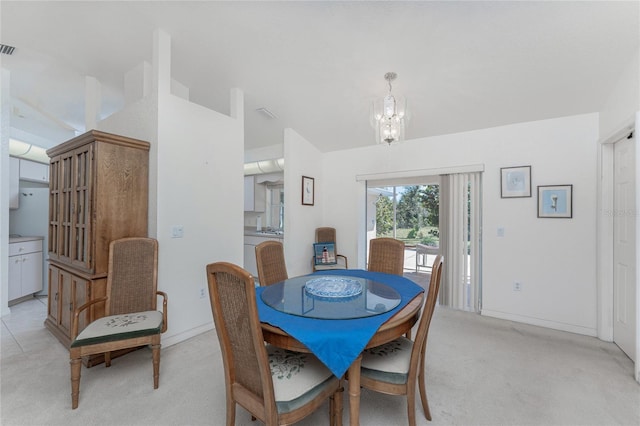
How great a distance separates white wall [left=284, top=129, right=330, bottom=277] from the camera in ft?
13.7

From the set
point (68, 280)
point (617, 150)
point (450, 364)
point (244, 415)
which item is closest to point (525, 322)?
point (450, 364)

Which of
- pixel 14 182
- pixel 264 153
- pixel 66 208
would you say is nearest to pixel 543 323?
pixel 264 153

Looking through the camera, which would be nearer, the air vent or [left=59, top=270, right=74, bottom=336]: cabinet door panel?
[left=59, top=270, right=74, bottom=336]: cabinet door panel

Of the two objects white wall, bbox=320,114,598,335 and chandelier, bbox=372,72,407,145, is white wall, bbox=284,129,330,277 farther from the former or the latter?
chandelier, bbox=372,72,407,145

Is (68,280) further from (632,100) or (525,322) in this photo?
(632,100)

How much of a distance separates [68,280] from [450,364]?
354 cm

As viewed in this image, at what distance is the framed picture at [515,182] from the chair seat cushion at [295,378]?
3089 mm

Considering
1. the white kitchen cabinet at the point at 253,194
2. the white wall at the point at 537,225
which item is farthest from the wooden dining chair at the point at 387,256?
the white kitchen cabinet at the point at 253,194

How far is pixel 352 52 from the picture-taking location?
2.59 metres

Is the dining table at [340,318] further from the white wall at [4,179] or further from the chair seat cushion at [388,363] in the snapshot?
the white wall at [4,179]

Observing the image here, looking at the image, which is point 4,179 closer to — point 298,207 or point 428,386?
point 298,207

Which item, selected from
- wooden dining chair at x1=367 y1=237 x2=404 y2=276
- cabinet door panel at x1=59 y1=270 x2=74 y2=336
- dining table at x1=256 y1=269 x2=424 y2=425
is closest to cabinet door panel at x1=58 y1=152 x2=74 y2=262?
cabinet door panel at x1=59 y1=270 x2=74 y2=336

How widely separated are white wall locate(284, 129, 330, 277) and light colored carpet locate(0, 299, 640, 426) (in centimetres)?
174

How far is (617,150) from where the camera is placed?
8.74ft
